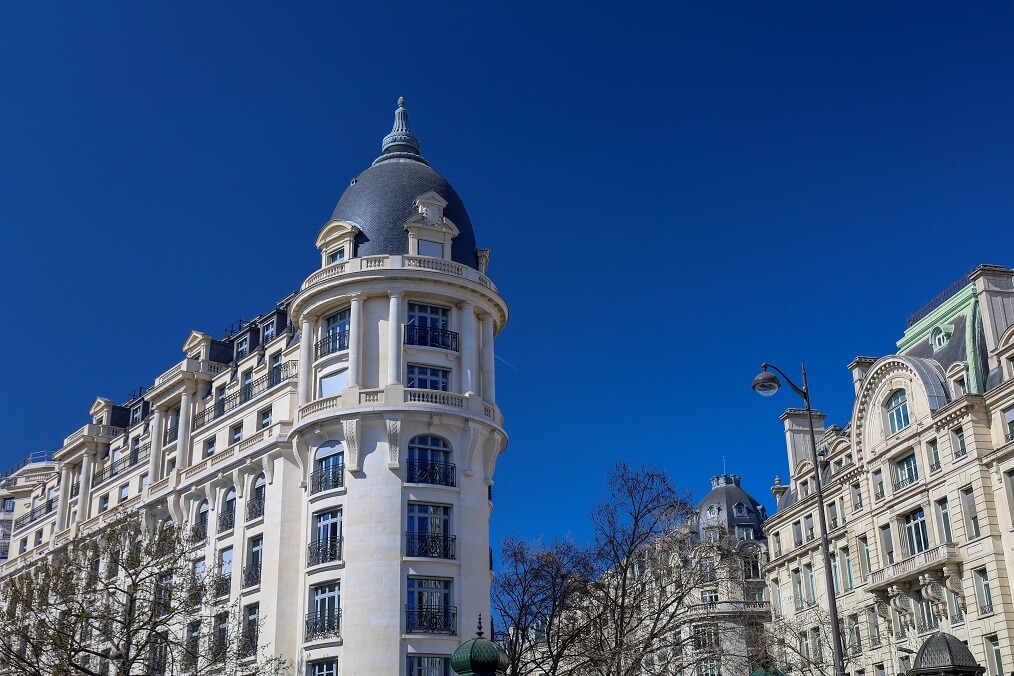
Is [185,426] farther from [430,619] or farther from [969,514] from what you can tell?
[969,514]

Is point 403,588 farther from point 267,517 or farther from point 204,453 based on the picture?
point 204,453

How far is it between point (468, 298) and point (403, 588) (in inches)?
492

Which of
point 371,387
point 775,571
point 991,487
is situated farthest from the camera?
point 775,571

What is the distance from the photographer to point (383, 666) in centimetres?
4203

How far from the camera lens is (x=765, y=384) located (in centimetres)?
2683

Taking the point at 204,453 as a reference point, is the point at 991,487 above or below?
below

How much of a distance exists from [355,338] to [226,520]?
11205 millimetres

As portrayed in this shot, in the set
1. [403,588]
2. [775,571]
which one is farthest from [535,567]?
[775,571]

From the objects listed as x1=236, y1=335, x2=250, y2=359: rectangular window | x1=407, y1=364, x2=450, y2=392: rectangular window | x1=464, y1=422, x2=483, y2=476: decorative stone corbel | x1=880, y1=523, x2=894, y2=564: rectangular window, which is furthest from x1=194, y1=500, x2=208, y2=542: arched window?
x1=880, y1=523, x2=894, y2=564: rectangular window

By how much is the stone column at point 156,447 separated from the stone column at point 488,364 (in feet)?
66.6

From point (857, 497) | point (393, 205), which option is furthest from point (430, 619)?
point (857, 497)

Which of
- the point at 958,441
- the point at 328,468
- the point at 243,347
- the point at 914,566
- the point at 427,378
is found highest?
the point at 243,347

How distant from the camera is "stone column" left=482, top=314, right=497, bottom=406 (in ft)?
160

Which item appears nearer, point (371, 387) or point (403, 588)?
point (403, 588)
